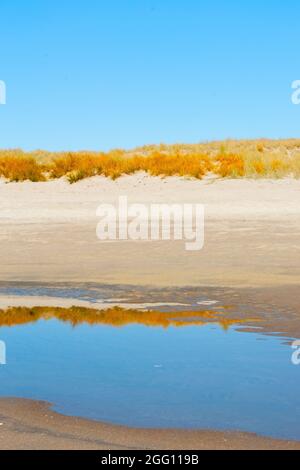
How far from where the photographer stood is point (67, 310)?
7680 millimetres

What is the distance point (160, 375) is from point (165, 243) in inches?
324

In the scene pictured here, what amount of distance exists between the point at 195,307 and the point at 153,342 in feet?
5.65

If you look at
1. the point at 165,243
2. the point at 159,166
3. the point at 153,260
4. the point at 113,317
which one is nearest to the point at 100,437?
the point at 113,317

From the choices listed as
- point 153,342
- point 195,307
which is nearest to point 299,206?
point 195,307

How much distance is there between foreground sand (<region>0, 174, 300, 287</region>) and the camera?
1016cm

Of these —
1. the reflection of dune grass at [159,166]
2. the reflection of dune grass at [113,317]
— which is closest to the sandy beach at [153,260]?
the reflection of dune grass at [113,317]

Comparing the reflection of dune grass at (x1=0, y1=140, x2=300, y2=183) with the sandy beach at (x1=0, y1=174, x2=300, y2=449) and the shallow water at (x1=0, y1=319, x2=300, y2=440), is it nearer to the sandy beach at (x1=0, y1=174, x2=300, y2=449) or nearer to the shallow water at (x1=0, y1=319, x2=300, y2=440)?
the sandy beach at (x1=0, y1=174, x2=300, y2=449)

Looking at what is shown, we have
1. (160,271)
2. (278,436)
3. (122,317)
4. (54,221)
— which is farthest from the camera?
(54,221)

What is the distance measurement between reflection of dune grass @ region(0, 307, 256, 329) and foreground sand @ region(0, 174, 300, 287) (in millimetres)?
1858

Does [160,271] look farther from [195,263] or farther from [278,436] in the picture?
[278,436]

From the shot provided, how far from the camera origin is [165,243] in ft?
43.8

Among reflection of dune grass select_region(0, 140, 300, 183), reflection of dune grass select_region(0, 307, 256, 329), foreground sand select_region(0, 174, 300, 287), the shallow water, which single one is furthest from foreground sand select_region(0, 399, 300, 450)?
reflection of dune grass select_region(0, 140, 300, 183)

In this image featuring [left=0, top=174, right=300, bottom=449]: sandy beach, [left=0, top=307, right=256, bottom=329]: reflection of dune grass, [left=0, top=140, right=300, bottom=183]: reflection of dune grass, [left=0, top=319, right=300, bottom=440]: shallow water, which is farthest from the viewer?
[left=0, top=140, right=300, bottom=183]: reflection of dune grass
